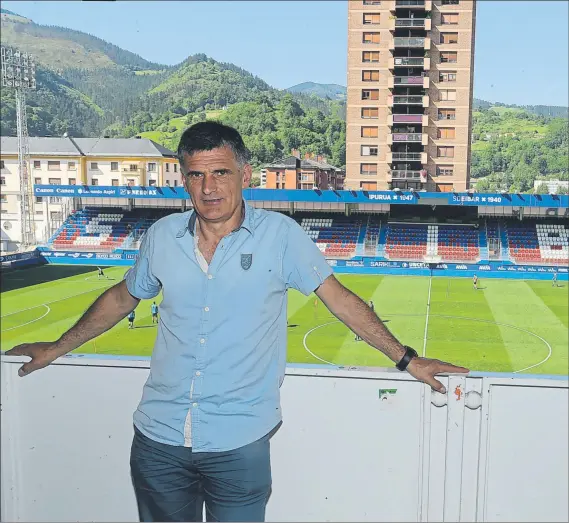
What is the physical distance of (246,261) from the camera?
1005mm

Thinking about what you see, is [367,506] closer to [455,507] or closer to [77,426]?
[455,507]

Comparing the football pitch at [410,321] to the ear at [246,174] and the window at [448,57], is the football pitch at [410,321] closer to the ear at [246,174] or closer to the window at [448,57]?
the ear at [246,174]

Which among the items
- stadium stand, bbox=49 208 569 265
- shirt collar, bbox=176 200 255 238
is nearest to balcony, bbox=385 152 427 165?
stadium stand, bbox=49 208 569 265

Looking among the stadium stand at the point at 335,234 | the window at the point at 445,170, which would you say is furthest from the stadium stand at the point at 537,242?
the window at the point at 445,170

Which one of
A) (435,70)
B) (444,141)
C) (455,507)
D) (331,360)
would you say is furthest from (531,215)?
(455,507)

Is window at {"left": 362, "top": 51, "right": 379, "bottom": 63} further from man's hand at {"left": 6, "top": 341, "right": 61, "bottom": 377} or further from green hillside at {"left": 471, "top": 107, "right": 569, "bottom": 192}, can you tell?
man's hand at {"left": 6, "top": 341, "right": 61, "bottom": 377}

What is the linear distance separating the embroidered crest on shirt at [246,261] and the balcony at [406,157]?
20553mm

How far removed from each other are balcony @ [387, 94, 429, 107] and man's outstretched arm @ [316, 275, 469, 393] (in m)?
20.7

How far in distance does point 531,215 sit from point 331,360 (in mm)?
11807

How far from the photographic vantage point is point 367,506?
1.21 m

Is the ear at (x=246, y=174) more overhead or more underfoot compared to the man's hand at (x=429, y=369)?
more overhead

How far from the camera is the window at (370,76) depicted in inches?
840

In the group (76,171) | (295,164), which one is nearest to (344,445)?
(76,171)

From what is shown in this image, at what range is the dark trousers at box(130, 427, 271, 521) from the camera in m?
1.00
